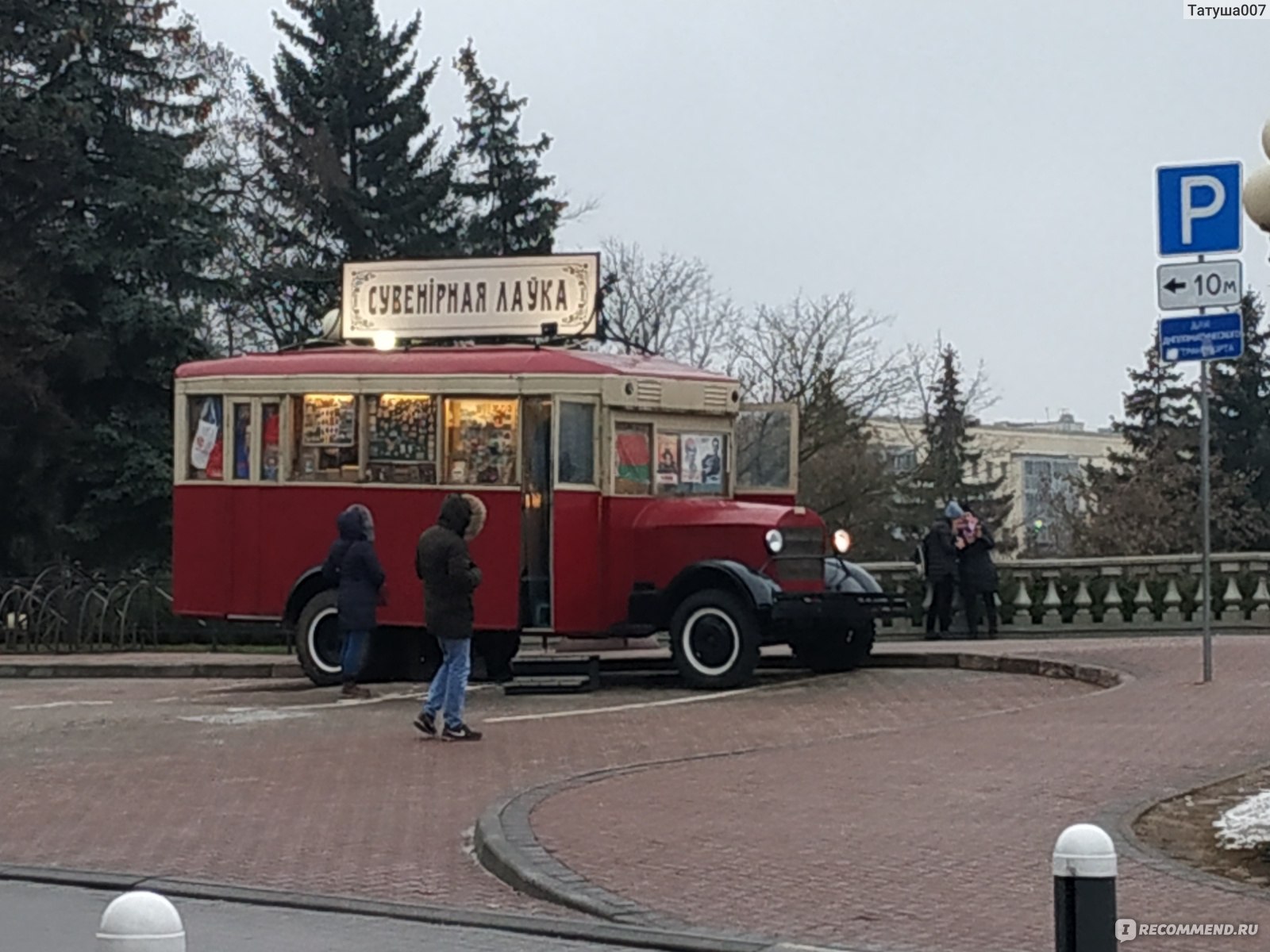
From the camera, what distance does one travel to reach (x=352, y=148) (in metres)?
50.5

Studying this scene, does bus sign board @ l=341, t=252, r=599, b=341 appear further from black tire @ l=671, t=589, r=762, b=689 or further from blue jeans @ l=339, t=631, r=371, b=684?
blue jeans @ l=339, t=631, r=371, b=684

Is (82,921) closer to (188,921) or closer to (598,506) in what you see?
(188,921)

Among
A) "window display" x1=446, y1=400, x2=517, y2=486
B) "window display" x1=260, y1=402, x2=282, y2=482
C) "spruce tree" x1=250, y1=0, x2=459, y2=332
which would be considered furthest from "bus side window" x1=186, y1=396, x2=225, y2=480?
"spruce tree" x1=250, y1=0, x2=459, y2=332

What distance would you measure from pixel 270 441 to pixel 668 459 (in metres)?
4.00

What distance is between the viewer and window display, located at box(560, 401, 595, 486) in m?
18.9

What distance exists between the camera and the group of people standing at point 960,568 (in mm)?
24891

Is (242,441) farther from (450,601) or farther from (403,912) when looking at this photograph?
(403,912)

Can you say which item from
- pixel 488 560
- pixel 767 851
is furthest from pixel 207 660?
pixel 767 851

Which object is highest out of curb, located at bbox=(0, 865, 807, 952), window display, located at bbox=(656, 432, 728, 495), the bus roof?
the bus roof

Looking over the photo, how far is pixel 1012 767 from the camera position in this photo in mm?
12273

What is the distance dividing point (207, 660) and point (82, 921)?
1687 centimetres

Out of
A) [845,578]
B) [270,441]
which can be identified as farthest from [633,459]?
[270,441]

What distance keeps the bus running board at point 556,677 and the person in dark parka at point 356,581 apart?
1427 millimetres

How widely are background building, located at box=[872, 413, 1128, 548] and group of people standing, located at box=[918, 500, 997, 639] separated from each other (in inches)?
1076
